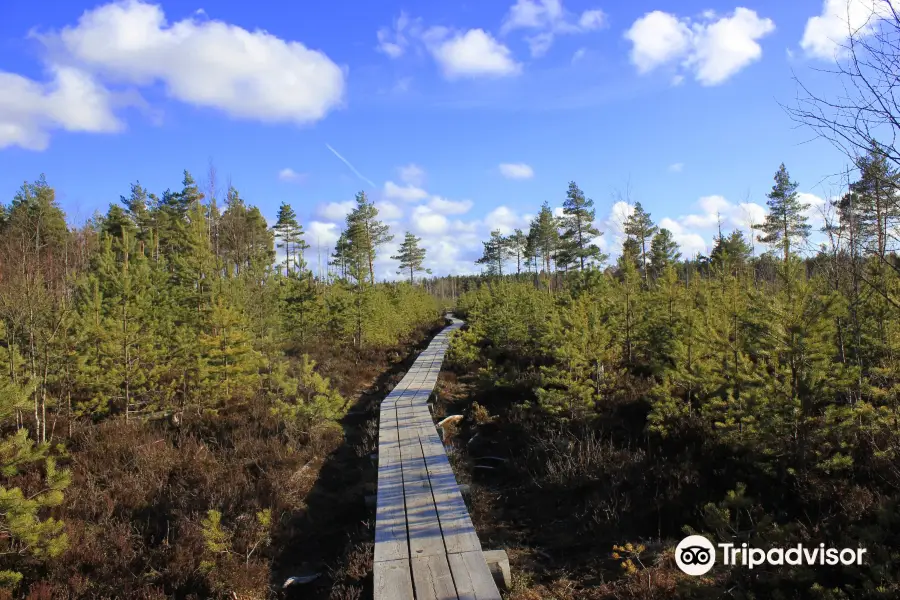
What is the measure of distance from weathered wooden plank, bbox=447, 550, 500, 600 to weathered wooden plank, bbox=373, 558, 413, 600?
45cm

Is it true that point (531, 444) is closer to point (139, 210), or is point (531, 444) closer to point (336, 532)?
point (336, 532)

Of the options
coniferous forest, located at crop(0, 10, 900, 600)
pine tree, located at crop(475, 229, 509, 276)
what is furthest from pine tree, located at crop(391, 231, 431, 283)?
coniferous forest, located at crop(0, 10, 900, 600)

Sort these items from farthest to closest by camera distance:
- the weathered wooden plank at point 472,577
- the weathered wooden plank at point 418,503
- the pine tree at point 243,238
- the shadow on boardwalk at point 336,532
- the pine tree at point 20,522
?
the pine tree at point 243,238 < the pine tree at point 20,522 < the shadow on boardwalk at point 336,532 < the weathered wooden plank at point 418,503 < the weathered wooden plank at point 472,577

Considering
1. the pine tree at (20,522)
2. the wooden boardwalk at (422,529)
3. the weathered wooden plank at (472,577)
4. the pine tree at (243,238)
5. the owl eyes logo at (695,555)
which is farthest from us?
the pine tree at (243,238)

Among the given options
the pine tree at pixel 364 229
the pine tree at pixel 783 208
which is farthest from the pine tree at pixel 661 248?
Answer: the pine tree at pixel 364 229

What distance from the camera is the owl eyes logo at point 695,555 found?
4.42 metres

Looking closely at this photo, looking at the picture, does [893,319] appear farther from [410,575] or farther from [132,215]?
[132,215]

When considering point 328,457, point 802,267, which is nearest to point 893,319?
point 802,267

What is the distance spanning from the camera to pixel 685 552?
4746 millimetres

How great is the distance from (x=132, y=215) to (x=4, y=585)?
37.9 m

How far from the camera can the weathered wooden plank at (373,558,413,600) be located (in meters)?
4.21

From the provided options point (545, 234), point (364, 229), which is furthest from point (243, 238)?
point (545, 234)

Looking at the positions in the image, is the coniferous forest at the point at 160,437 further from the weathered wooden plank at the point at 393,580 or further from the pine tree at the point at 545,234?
the pine tree at the point at 545,234

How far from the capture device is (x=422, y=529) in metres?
5.38
